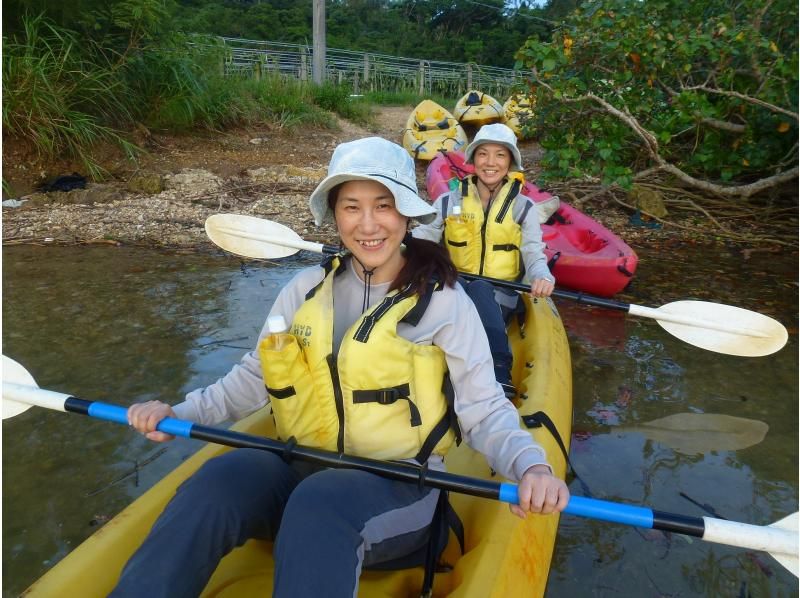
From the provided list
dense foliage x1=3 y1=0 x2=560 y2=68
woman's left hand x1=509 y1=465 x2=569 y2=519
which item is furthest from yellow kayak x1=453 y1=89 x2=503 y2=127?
dense foliage x1=3 y1=0 x2=560 y2=68

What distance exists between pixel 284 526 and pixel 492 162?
244 cm

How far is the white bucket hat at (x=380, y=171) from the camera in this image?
55.2 inches

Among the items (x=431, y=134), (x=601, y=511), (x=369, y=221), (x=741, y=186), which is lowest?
(x=431, y=134)

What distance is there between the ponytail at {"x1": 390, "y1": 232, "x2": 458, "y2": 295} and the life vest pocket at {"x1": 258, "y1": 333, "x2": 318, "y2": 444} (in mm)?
296

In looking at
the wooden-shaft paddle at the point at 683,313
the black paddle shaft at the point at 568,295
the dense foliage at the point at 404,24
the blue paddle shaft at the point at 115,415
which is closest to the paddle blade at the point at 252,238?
the wooden-shaft paddle at the point at 683,313

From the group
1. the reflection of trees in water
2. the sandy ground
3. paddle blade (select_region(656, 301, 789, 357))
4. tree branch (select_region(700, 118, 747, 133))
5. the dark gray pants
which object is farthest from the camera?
tree branch (select_region(700, 118, 747, 133))

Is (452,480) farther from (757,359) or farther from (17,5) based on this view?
(17,5)

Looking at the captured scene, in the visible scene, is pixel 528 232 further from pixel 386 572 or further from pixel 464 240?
pixel 386 572

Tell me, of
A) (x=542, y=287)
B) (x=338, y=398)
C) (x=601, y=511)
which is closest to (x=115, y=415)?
(x=338, y=398)

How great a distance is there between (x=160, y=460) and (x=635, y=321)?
9.69 ft

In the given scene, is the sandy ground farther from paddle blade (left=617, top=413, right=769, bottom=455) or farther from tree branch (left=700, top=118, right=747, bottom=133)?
paddle blade (left=617, top=413, right=769, bottom=455)

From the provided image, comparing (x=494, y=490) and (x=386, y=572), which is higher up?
(x=494, y=490)

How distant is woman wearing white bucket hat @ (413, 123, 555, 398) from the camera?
3176 millimetres

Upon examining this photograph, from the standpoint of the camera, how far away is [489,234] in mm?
3236
